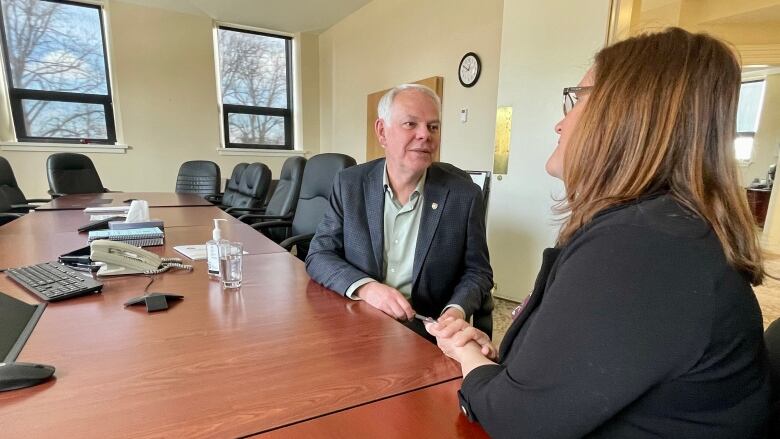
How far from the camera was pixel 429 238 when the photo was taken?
127 centimetres

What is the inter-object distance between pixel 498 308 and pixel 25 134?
540 cm

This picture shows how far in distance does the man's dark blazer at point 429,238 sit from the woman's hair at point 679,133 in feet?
2.40

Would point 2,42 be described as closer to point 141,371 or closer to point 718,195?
point 141,371

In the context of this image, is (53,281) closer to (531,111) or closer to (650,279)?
(650,279)

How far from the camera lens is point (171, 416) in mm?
559

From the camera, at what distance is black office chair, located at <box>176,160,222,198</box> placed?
429 cm

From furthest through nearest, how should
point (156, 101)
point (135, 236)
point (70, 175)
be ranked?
point (156, 101) < point (70, 175) < point (135, 236)

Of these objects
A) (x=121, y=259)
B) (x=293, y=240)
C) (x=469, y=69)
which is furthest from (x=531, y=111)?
(x=121, y=259)

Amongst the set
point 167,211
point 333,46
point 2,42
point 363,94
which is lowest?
point 167,211

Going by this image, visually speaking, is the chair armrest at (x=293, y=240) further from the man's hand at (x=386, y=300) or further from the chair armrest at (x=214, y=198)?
the chair armrest at (x=214, y=198)

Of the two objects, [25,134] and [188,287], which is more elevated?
[25,134]

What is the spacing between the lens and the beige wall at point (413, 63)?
10.3ft

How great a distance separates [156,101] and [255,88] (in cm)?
126

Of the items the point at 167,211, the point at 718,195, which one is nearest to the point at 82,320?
the point at 718,195
